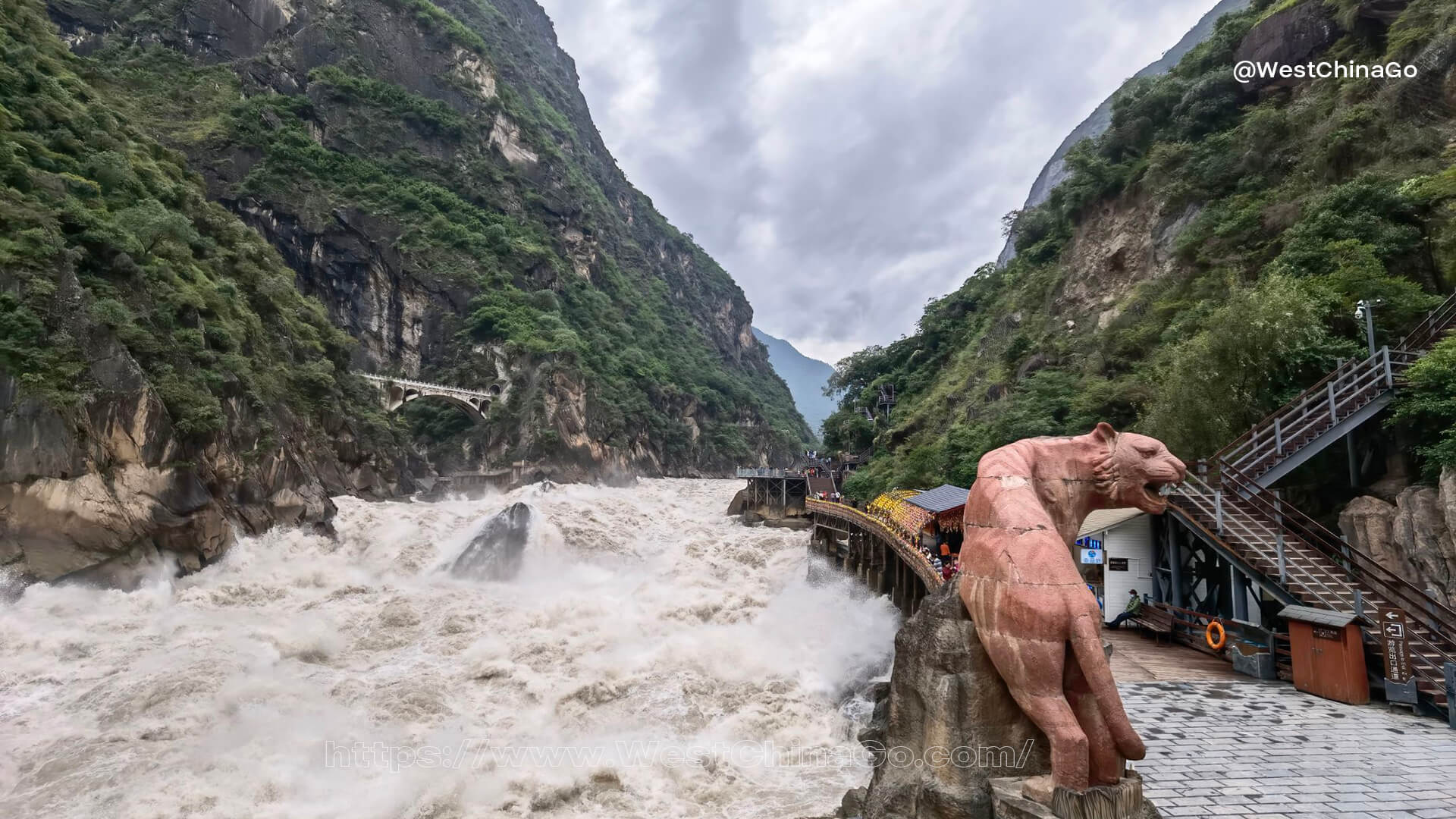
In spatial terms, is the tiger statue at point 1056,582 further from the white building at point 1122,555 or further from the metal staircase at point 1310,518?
the white building at point 1122,555

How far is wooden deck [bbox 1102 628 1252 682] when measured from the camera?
10062mm

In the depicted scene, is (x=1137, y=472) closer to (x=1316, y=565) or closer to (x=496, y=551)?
(x=1316, y=565)

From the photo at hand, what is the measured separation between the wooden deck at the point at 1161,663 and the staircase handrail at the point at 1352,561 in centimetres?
222

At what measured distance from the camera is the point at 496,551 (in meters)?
23.9

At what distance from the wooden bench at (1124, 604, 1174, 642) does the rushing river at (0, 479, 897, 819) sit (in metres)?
5.29

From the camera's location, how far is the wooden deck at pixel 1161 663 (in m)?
10.1

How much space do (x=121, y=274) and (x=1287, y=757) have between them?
2940 centimetres

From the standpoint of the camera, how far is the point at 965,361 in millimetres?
43688

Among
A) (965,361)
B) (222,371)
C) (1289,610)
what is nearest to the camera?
(1289,610)

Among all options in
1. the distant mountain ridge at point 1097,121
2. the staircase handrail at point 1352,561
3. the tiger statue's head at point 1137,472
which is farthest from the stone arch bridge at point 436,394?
the distant mountain ridge at point 1097,121

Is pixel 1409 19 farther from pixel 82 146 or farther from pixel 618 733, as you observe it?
pixel 82 146

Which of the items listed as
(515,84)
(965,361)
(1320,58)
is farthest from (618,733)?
(515,84)

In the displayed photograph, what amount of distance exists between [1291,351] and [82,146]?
37313mm

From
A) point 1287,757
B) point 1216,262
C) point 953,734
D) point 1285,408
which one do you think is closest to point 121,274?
point 953,734
